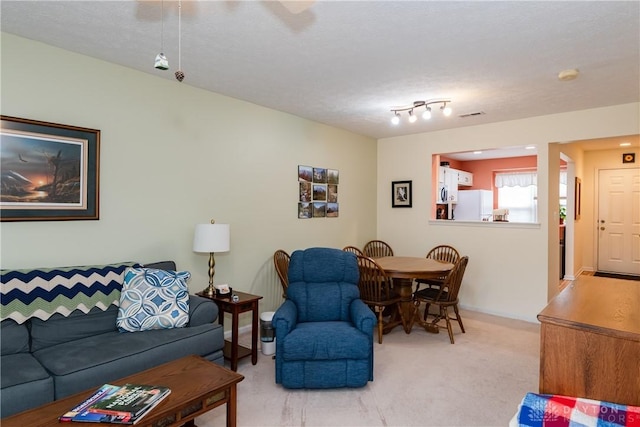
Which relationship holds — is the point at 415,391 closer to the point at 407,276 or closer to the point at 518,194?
the point at 407,276

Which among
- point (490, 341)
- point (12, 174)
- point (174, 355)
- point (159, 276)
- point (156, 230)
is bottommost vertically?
point (490, 341)

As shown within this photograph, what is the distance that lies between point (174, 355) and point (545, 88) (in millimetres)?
3782

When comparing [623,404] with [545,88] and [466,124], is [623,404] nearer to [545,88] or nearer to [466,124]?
[545,88]

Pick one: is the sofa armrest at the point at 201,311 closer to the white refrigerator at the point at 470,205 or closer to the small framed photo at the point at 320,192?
the small framed photo at the point at 320,192

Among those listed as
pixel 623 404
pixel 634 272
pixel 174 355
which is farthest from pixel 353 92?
pixel 634 272

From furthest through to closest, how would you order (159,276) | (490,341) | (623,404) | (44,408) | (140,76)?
(490,341), (140,76), (159,276), (44,408), (623,404)

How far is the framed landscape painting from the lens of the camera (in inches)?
96.1

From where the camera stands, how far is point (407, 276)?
3.69 meters

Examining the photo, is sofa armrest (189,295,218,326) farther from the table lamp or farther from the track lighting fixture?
the track lighting fixture

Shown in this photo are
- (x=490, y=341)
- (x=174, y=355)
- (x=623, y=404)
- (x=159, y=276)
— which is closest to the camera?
(x=623, y=404)

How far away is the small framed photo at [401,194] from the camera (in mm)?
5515

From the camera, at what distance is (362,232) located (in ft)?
18.3

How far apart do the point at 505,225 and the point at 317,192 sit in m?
2.42

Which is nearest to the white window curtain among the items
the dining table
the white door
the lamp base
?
the white door
